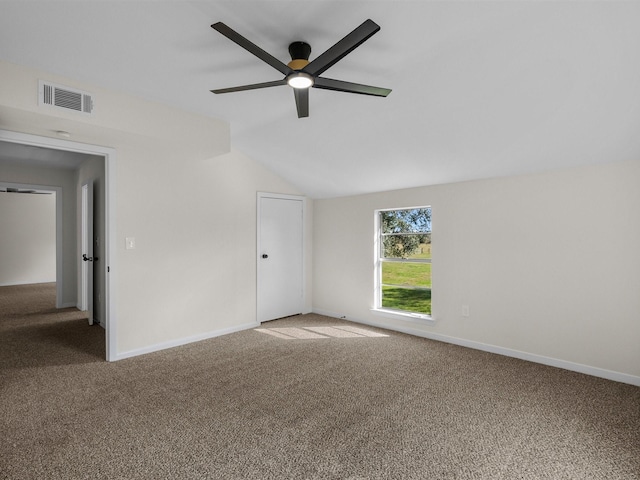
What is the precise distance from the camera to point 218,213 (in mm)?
4605

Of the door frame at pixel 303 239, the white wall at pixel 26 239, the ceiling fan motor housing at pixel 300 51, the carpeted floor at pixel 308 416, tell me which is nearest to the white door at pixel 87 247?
the carpeted floor at pixel 308 416

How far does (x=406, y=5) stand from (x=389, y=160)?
209cm

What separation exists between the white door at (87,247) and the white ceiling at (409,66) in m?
2.56

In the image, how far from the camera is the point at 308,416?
2.51 metres

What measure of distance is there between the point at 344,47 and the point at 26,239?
10.7 metres

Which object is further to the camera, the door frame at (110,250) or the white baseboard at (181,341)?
the white baseboard at (181,341)

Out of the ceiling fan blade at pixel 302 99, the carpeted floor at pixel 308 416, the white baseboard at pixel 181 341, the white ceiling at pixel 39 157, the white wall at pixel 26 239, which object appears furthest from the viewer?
the white wall at pixel 26 239

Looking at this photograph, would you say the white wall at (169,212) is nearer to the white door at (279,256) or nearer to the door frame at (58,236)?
the white door at (279,256)

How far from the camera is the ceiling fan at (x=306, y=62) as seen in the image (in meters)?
1.80

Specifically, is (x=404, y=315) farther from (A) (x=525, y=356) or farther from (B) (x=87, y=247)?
(B) (x=87, y=247)

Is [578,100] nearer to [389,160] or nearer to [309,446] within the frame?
[389,160]

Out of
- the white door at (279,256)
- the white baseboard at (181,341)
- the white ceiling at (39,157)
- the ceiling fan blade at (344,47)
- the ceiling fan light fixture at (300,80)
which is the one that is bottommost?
the white baseboard at (181,341)

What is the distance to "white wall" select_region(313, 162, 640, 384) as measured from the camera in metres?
3.11

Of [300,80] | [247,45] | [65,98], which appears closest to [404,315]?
[300,80]
